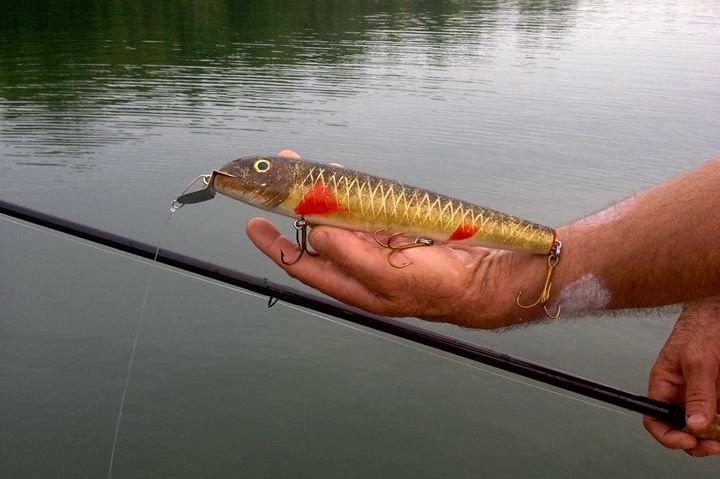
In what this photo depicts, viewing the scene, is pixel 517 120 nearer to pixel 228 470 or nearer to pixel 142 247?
pixel 228 470

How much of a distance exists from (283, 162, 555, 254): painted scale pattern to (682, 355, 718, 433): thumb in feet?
2.41

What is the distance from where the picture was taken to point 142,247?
3.41 metres

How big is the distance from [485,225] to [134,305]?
751cm

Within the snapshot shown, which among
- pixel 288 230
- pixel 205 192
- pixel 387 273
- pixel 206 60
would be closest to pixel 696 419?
pixel 387 273

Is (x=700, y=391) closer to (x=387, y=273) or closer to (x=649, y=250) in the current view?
(x=649, y=250)

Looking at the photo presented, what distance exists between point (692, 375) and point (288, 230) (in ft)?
27.6

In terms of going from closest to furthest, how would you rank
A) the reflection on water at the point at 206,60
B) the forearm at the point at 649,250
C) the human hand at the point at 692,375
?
the forearm at the point at 649,250
the human hand at the point at 692,375
the reflection on water at the point at 206,60

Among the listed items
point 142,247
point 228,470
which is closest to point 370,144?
point 228,470

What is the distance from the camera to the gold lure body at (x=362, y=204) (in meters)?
2.38

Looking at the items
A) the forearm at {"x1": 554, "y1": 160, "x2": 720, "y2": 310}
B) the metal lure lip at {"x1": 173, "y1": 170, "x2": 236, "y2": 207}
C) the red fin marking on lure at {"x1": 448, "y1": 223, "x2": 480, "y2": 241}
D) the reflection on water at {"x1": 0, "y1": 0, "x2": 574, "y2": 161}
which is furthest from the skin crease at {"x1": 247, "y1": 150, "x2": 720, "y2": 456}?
the reflection on water at {"x1": 0, "y1": 0, "x2": 574, "y2": 161}

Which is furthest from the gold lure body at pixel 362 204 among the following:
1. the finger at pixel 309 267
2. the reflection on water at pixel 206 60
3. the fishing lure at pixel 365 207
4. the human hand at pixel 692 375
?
the reflection on water at pixel 206 60

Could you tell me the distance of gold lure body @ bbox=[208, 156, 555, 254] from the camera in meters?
2.38

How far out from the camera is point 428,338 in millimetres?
2881

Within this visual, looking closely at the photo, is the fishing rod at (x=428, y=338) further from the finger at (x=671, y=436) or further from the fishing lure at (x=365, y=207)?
the fishing lure at (x=365, y=207)
